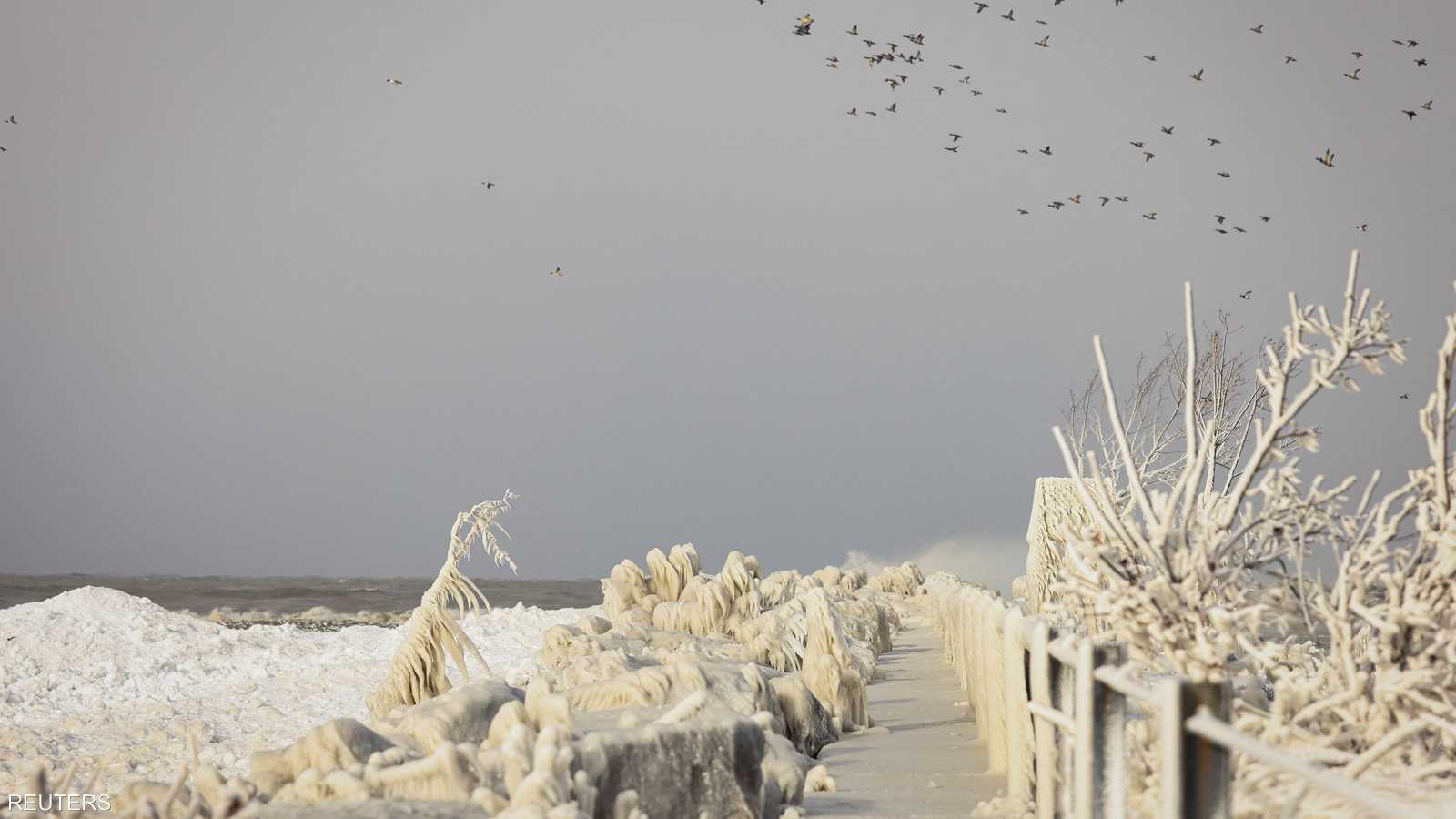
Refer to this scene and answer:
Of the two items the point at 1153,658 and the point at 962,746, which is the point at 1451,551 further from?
the point at 962,746

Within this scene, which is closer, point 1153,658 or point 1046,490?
point 1153,658

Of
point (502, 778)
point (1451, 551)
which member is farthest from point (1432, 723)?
point (502, 778)

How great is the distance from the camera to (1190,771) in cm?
465

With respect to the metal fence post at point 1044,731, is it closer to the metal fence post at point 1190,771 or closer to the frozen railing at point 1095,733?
the frozen railing at point 1095,733

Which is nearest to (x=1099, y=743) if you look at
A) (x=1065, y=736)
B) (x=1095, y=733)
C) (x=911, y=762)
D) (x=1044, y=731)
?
(x=1095, y=733)

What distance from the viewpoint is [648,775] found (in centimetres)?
693

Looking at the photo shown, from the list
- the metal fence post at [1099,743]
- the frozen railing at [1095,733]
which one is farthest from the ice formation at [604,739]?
the metal fence post at [1099,743]

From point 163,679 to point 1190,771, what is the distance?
82.2 feet

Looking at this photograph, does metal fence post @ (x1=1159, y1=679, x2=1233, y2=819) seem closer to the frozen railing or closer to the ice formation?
the frozen railing

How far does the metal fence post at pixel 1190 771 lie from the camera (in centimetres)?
463

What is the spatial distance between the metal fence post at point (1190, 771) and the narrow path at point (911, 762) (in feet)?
13.1

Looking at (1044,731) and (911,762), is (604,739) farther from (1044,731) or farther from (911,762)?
(911,762)

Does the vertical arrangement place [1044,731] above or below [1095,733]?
below

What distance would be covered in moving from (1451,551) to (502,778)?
15.5 feet
